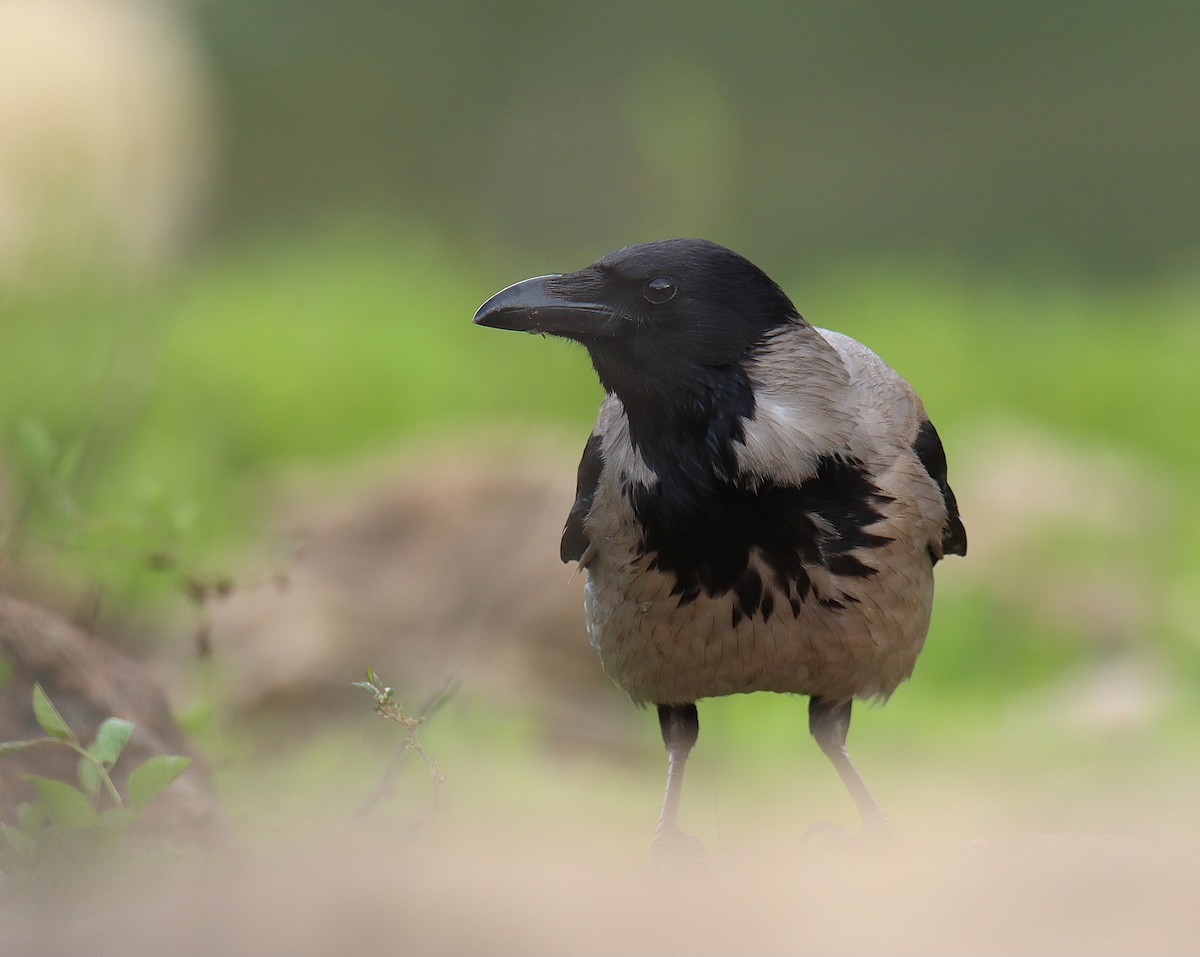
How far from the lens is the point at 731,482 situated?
309cm

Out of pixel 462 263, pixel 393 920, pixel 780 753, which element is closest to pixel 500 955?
pixel 393 920

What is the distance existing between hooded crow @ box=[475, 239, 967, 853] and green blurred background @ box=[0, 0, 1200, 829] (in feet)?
3.70

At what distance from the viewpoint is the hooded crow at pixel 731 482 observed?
310cm

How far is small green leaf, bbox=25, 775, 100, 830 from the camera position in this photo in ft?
9.26

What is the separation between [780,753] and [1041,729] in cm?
108

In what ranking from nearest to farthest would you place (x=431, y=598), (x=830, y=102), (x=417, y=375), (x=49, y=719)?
(x=49, y=719), (x=431, y=598), (x=417, y=375), (x=830, y=102)

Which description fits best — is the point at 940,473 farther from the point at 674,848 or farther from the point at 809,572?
the point at 674,848

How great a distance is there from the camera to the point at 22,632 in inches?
136

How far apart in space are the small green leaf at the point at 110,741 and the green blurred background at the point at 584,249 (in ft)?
2.54

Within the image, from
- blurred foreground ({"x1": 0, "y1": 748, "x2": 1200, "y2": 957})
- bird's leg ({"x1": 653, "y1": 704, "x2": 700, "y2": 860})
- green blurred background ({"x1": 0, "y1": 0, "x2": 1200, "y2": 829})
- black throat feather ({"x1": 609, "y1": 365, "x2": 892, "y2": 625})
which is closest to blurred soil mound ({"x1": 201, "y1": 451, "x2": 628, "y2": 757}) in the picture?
green blurred background ({"x1": 0, "y1": 0, "x2": 1200, "y2": 829})

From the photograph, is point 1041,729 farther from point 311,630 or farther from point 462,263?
point 462,263

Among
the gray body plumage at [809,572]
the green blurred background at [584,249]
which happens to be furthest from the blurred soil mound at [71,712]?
the gray body plumage at [809,572]

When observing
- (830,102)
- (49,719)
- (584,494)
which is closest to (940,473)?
(584,494)

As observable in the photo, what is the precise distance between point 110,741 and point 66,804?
0.44ft
